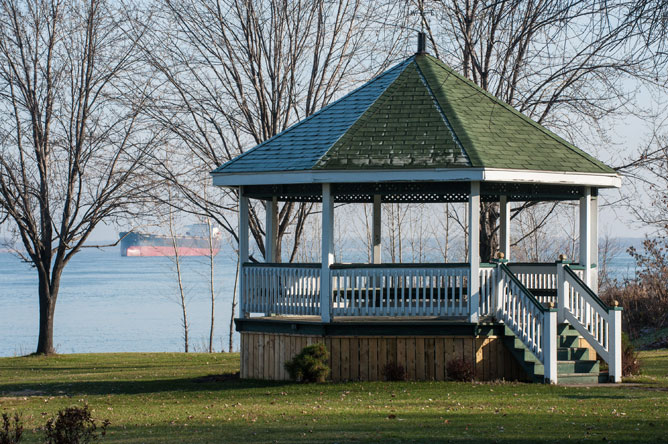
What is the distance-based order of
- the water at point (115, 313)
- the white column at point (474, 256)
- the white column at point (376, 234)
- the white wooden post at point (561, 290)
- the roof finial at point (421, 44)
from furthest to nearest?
the water at point (115, 313) → the white column at point (376, 234) → the roof finial at point (421, 44) → the white wooden post at point (561, 290) → the white column at point (474, 256)

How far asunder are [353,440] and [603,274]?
101 feet

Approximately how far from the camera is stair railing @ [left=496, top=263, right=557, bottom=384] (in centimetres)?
1509

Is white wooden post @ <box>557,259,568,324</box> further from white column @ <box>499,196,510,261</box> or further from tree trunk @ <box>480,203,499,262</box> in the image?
tree trunk @ <box>480,203,499,262</box>

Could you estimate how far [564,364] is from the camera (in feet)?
50.8

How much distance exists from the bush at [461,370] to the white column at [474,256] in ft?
2.49

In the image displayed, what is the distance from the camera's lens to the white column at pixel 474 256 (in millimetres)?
15680

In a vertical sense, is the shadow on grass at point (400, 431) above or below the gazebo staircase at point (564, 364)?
below

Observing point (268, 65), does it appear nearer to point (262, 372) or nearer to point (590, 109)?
point (590, 109)

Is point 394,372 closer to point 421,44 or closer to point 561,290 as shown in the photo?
point 561,290

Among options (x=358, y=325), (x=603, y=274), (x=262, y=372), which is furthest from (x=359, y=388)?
(x=603, y=274)

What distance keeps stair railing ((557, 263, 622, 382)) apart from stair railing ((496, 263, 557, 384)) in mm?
918

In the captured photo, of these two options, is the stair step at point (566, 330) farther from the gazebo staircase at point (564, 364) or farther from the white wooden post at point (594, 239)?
the white wooden post at point (594, 239)

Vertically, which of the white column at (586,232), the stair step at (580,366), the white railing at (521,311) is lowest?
the stair step at (580,366)

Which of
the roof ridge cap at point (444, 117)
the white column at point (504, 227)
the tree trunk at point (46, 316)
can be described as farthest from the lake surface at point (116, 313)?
the white column at point (504, 227)
